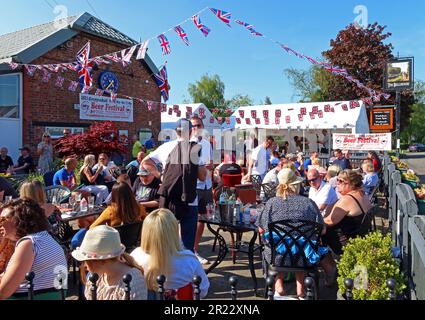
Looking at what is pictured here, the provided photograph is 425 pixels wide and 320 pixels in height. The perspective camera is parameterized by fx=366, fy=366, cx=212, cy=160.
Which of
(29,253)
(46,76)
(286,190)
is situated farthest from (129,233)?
(46,76)

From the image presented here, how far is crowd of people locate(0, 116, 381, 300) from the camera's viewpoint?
2402mm

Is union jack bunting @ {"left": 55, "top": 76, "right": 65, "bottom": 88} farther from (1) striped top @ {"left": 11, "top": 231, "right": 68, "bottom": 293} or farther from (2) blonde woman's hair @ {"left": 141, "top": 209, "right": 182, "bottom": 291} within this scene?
(2) blonde woman's hair @ {"left": 141, "top": 209, "right": 182, "bottom": 291}

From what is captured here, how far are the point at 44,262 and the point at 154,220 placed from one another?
89 centimetres

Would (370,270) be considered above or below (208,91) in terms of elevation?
below

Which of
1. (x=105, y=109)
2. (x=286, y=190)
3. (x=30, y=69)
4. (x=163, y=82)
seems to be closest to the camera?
(x=286, y=190)

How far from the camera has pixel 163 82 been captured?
16.1 m

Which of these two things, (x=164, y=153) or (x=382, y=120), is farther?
(x=382, y=120)

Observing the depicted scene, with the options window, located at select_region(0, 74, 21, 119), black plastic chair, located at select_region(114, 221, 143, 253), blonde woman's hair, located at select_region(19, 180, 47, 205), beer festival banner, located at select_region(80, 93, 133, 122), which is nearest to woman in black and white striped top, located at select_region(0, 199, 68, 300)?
black plastic chair, located at select_region(114, 221, 143, 253)

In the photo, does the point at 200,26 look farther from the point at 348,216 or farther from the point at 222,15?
the point at 348,216

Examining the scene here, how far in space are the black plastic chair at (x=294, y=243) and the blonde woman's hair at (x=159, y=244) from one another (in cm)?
130

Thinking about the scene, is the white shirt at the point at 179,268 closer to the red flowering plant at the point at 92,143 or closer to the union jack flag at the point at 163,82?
the red flowering plant at the point at 92,143

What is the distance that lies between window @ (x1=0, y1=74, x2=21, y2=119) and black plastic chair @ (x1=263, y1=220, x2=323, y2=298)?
35.3 feet

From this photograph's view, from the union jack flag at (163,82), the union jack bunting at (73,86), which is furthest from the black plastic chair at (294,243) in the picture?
the union jack flag at (163,82)
